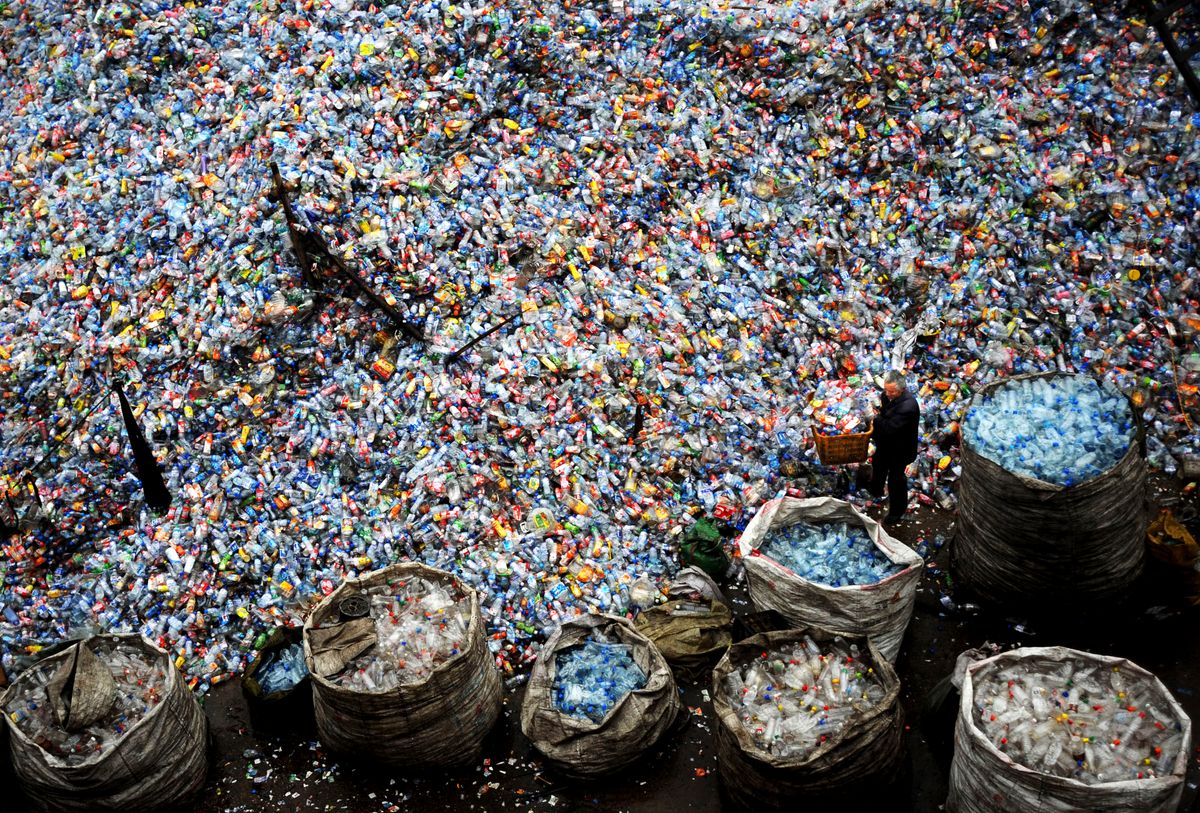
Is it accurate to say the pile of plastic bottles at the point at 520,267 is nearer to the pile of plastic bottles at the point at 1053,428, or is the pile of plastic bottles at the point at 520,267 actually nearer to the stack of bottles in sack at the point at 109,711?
the stack of bottles in sack at the point at 109,711

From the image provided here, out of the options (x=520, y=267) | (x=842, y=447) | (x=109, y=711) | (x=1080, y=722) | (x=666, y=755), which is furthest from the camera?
(x=520, y=267)

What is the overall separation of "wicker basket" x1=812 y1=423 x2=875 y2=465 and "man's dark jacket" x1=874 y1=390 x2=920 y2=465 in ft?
0.39

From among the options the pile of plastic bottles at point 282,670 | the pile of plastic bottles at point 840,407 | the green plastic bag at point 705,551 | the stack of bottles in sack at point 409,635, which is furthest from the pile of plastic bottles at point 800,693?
the pile of plastic bottles at point 282,670

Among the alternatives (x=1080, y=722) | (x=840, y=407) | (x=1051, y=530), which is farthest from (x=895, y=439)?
(x=1080, y=722)

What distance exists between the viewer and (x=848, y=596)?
6.29 meters

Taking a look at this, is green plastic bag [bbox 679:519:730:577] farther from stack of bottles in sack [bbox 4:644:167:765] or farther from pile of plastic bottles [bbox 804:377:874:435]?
stack of bottles in sack [bbox 4:644:167:765]

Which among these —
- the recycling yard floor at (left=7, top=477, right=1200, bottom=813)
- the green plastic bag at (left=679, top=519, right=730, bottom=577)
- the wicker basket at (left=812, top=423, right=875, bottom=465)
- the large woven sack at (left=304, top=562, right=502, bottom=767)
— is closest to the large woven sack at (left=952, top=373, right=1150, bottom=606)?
the recycling yard floor at (left=7, top=477, right=1200, bottom=813)

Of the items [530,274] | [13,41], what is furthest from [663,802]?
[13,41]

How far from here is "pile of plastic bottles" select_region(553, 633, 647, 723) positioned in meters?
6.26

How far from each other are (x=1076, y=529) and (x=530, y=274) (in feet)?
14.5

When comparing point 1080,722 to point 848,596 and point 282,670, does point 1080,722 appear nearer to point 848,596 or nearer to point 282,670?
point 848,596

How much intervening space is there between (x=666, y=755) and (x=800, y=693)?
99 cm

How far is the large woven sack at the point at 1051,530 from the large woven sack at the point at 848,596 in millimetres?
544

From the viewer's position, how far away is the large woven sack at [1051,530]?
6.17 meters
